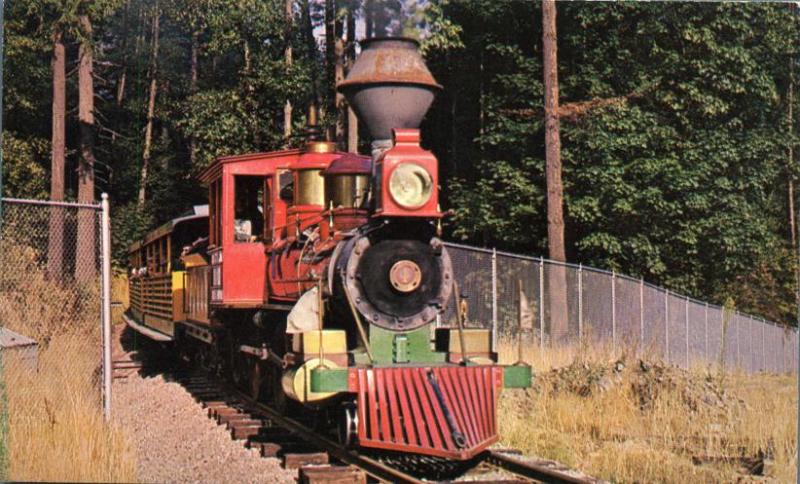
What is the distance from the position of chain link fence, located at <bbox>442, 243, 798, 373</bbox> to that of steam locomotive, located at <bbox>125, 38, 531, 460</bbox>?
11.9ft

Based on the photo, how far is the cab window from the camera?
10109 millimetres

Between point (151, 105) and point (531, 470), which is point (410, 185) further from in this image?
point (151, 105)

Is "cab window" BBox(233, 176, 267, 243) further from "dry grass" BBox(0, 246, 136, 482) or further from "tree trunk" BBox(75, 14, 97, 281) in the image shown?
"dry grass" BBox(0, 246, 136, 482)

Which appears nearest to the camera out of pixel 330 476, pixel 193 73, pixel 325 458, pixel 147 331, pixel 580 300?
pixel 330 476

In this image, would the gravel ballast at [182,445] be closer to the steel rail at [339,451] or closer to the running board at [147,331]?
the steel rail at [339,451]

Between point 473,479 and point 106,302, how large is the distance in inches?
129


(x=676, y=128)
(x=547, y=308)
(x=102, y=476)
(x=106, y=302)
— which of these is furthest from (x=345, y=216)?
(x=676, y=128)

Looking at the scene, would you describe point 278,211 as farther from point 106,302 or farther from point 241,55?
point 241,55

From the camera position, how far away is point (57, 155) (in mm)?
10344

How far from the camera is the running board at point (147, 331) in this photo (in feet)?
43.2

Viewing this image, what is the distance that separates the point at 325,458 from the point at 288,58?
704cm

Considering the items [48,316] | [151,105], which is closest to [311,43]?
A: [151,105]

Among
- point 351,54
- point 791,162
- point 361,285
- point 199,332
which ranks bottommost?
point 199,332

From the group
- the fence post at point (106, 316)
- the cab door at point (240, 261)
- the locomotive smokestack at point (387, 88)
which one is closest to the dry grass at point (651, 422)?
the cab door at point (240, 261)
